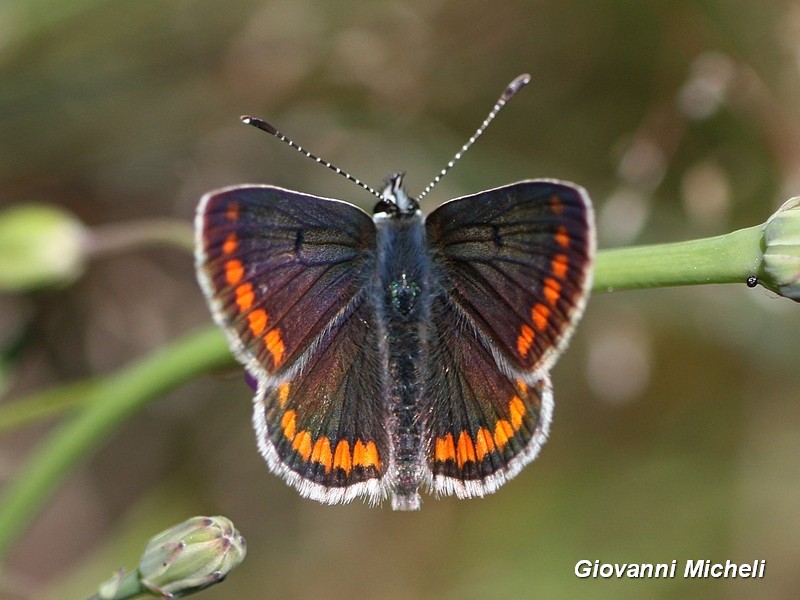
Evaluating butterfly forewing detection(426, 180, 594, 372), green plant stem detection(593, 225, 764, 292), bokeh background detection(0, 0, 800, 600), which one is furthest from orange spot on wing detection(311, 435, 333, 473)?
bokeh background detection(0, 0, 800, 600)

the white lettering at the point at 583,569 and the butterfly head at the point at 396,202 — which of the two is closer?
the butterfly head at the point at 396,202

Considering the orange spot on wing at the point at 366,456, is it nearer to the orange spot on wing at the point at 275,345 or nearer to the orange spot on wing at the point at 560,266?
the orange spot on wing at the point at 275,345

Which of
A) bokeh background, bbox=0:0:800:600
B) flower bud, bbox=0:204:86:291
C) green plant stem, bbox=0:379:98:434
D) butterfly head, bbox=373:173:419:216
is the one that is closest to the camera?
butterfly head, bbox=373:173:419:216

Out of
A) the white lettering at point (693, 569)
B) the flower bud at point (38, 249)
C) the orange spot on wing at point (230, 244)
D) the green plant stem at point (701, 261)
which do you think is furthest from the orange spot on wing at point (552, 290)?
the white lettering at point (693, 569)

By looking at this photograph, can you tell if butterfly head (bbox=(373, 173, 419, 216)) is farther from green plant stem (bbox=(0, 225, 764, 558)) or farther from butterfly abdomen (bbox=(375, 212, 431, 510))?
green plant stem (bbox=(0, 225, 764, 558))

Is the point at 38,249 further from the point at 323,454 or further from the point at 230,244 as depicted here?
the point at 323,454
